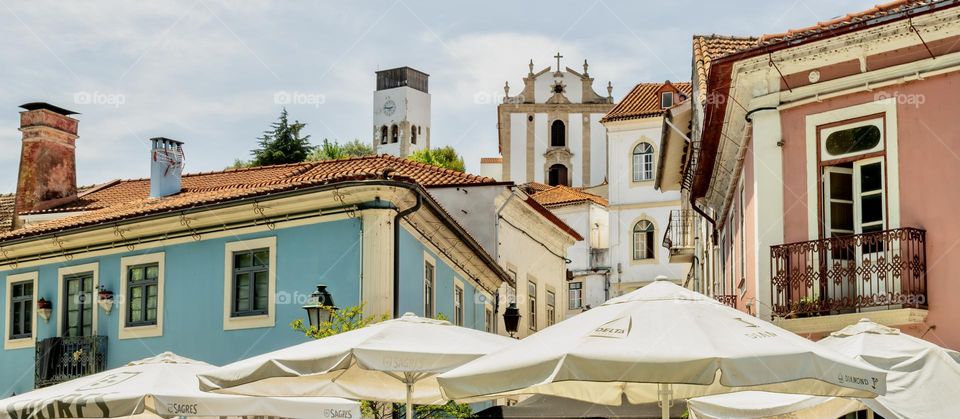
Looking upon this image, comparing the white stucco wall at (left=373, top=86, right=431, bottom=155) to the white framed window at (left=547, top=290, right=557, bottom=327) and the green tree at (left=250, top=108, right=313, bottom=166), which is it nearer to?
the green tree at (left=250, top=108, right=313, bottom=166)

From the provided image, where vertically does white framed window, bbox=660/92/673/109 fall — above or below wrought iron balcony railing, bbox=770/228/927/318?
above

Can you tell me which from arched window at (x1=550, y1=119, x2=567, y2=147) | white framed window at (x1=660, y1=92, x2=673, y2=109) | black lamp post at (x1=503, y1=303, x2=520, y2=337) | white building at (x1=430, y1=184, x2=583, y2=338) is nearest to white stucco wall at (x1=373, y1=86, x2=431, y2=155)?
arched window at (x1=550, y1=119, x2=567, y2=147)

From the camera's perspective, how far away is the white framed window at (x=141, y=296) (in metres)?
21.7

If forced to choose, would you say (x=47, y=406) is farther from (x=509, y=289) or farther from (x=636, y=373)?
(x=509, y=289)

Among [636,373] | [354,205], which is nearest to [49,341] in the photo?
[354,205]

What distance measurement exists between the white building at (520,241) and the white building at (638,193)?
50.9ft

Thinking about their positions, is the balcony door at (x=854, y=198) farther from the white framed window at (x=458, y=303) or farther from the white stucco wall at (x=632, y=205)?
the white stucco wall at (x=632, y=205)

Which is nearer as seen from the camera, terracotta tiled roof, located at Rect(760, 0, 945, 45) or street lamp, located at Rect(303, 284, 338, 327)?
terracotta tiled roof, located at Rect(760, 0, 945, 45)

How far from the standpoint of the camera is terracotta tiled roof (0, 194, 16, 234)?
95.1ft

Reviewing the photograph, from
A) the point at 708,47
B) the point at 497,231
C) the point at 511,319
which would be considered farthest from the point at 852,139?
the point at 497,231

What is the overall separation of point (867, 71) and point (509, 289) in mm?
19167

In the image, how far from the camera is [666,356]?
7.90 m

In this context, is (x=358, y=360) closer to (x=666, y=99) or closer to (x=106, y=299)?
(x=106, y=299)

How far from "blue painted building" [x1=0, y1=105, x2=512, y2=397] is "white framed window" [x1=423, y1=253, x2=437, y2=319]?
0.11 feet
